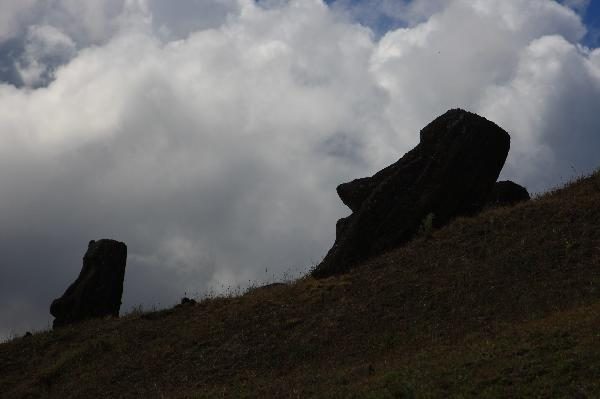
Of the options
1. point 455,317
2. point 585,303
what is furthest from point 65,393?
point 585,303

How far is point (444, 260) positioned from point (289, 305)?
500 cm

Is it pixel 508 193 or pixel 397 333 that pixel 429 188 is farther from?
pixel 397 333

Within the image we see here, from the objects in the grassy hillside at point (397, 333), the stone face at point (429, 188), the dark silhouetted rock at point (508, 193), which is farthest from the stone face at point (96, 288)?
the dark silhouetted rock at point (508, 193)

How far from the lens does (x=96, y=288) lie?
28875mm

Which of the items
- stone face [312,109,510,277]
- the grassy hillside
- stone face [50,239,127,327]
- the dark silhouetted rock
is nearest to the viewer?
the grassy hillside

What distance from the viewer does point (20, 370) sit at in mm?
22484

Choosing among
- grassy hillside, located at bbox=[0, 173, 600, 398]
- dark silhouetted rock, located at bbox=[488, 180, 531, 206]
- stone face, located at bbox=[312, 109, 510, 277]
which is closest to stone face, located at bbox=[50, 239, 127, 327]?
grassy hillside, located at bbox=[0, 173, 600, 398]

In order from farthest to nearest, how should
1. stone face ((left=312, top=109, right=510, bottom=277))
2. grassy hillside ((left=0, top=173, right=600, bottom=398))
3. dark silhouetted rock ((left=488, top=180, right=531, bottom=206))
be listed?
dark silhouetted rock ((left=488, top=180, right=531, bottom=206)), stone face ((left=312, top=109, right=510, bottom=277)), grassy hillside ((left=0, top=173, right=600, bottom=398))

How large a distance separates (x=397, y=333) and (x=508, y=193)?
12296 millimetres

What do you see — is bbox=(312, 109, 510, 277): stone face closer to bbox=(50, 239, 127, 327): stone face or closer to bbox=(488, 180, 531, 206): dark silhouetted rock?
bbox=(488, 180, 531, 206): dark silhouetted rock

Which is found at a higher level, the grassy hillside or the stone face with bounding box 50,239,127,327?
the stone face with bounding box 50,239,127,327

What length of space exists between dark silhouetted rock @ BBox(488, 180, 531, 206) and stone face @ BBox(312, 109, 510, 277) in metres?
1.26

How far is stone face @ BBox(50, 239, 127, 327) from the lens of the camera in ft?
92.7

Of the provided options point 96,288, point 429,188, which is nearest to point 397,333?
point 429,188
